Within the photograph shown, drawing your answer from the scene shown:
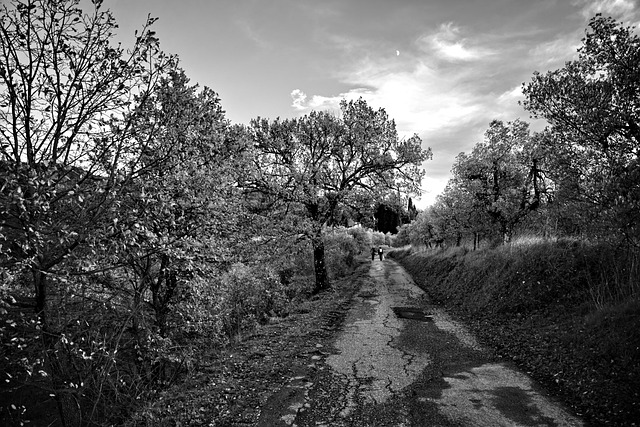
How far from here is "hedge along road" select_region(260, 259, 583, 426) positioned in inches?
213

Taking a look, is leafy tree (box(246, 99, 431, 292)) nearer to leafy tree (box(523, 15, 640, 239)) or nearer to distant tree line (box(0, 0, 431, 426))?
distant tree line (box(0, 0, 431, 426))

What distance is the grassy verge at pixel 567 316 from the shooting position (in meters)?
5.88

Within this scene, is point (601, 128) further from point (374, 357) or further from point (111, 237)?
point (111, 237)

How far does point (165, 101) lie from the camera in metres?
6.74

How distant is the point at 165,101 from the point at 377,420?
7038mm

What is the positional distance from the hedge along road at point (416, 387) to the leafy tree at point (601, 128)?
3.72 meters

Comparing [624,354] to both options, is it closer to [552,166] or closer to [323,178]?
[552,166]

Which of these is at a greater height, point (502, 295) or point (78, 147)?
point (78, 147)

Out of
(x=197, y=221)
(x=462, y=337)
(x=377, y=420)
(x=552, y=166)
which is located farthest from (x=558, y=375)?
(x=197, y=221)

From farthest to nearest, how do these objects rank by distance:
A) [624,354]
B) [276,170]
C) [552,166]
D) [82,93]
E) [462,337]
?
[276,170]
[462,337]
[552,166]
[624,354]
[82,93]

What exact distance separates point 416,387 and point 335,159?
47.9ft

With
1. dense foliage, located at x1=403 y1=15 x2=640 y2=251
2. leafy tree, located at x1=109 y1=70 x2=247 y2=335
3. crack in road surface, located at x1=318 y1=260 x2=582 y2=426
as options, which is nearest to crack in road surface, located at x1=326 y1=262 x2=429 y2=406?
crack in road surface, located at x1=318 y1=260 x2=582 y2=426

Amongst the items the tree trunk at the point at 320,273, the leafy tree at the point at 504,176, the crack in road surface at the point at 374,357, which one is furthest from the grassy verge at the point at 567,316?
the tree trunk at the point at 320,273

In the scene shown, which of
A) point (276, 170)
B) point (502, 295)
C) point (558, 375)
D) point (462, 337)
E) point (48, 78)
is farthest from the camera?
point (276, 170)
